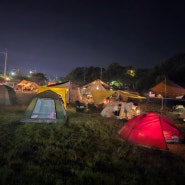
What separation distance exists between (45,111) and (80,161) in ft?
23.9

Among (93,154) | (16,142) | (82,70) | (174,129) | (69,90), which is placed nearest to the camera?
(93,154)

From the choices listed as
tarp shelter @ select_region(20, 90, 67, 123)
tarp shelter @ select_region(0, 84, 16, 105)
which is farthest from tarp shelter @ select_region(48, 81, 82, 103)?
tarp shelter @ select_region(20, 90, 67, 123)

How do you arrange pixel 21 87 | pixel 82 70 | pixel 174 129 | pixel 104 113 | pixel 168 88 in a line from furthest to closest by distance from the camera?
pixel 82 70
pixel 21 87
pixel 168 88
pixel 104 113
pixel 174 129

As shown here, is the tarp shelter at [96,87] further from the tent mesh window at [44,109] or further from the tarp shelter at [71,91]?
the tent mesh window at [44,109]

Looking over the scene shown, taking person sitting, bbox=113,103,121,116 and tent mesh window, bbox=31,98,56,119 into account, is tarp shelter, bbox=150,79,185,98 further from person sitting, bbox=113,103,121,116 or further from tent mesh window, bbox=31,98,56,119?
tent mesh window, bbox=31,98,56,119

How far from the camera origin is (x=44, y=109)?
13469mm

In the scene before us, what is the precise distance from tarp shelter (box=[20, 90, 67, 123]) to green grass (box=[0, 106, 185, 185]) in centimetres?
251

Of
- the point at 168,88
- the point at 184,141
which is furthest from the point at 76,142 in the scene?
the point at 168,88

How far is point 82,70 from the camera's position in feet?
381

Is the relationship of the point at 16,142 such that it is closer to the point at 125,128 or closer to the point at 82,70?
the point at 125,128

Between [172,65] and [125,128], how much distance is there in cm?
5850

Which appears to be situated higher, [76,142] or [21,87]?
[21,87]

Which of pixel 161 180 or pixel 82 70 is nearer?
pixel 161 180

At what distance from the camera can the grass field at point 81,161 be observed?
206 inches
